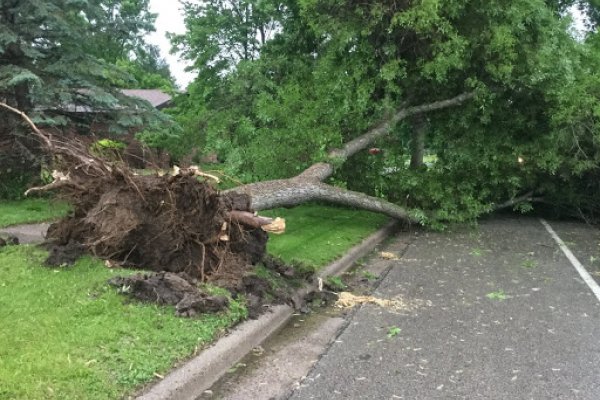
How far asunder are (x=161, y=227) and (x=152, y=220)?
14 centimetres

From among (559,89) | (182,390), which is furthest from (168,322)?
(559,89)

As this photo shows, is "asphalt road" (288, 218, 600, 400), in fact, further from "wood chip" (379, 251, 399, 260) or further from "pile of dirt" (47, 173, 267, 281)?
"pile of dirt" (47, 173, 267, 281)

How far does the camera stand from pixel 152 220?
648cm

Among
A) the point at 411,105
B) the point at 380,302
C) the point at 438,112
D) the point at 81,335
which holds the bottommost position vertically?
the point at 380,302

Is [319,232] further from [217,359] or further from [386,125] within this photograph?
[217,359]

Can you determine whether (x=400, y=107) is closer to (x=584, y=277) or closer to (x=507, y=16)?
(x=507, y=16)

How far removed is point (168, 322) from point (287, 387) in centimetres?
123

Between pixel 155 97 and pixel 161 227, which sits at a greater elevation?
pixel 155 97

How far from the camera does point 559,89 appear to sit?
11.9 metres

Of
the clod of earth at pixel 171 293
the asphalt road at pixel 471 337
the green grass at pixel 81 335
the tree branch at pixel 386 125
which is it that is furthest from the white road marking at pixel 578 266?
the green grass at pixel 81 335

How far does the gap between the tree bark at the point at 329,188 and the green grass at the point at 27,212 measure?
3362 millimetres

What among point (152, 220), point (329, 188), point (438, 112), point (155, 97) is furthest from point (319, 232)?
point (155, 97)

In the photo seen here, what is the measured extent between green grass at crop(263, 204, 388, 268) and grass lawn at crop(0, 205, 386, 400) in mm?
2833

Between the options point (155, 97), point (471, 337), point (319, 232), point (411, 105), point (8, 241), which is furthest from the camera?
point (155, 97)
